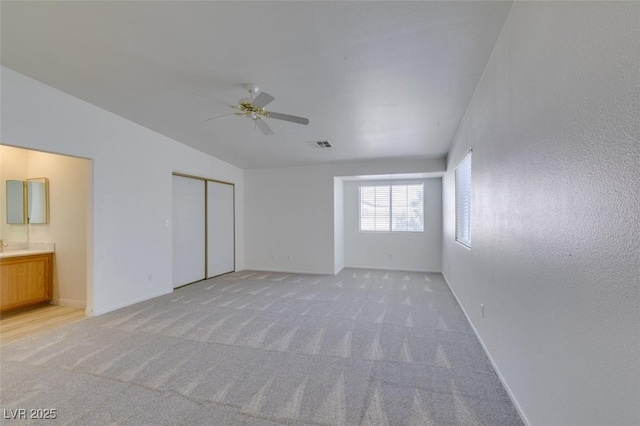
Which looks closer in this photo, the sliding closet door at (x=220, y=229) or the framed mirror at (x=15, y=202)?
the framed mirror at (x=15, y=202)

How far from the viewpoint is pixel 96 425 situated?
1794 millimetres

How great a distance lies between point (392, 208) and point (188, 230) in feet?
15.8

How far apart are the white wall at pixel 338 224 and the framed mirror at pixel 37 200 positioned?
17.1 ft

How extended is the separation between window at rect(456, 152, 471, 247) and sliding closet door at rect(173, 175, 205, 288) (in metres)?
5.04

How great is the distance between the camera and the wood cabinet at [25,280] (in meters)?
3.84

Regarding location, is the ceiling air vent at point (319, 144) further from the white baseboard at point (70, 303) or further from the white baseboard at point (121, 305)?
the white baseboard at point (70, 303)

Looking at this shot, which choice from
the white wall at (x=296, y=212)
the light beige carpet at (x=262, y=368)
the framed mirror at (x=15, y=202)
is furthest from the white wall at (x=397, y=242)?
the framed mirror at (x=15, y=202)

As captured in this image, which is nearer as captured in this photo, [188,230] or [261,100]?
[261,100]

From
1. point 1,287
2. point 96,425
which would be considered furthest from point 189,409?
point 1,287

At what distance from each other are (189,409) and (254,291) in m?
3.11

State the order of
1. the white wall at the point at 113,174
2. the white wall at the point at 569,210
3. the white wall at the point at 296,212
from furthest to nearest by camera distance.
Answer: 1. the white wall at the point at 296,212
2. the white wall at the point at 113,174
3. the white wall at the point at 569,210

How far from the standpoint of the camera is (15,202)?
4281 mm

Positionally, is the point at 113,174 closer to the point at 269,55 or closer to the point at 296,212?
the point at 269,55

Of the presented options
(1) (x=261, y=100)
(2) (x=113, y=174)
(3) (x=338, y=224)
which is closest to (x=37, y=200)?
(2) (x=113, y=174)
